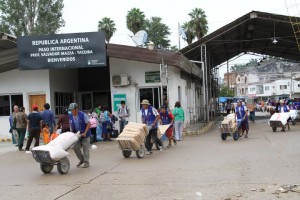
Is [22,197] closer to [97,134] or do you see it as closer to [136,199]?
[136,199]

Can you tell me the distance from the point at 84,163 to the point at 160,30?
6413cm

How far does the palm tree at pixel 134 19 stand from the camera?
186 feet

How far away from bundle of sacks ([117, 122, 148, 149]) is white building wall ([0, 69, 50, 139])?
9916 millimetres

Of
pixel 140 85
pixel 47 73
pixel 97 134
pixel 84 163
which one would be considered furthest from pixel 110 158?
pixel 47 73

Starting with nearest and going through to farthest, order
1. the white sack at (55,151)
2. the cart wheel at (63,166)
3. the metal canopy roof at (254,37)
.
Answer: the white sack at (55,151), the cart wheel at (63,166), the metal canopy roof at (254,37)

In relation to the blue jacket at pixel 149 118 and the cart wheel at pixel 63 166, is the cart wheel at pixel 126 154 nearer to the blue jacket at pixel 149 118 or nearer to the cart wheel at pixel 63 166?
the blue jacket at pixel 149 118

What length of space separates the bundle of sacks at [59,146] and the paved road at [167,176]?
1.52ft

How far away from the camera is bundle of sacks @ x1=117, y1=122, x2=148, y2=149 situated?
12680 millimetres

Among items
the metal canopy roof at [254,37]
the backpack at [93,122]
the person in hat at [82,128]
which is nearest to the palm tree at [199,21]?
the metal canopy roof at [254,37]

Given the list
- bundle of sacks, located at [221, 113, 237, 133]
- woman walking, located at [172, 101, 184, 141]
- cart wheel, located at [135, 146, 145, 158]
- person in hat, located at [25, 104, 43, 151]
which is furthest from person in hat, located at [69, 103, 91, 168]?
bundle of sacks, located at [221, 113, 237, 133]

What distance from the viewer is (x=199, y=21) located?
186ft

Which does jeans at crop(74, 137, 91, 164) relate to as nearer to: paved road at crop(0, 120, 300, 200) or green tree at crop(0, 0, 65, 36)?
paved road at crop(0, 120, 300, 200)

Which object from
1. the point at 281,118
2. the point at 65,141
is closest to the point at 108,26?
the point at 281,118

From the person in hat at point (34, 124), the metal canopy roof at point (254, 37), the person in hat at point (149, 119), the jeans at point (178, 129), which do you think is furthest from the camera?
the metal canopy roof at point (254, 37)
